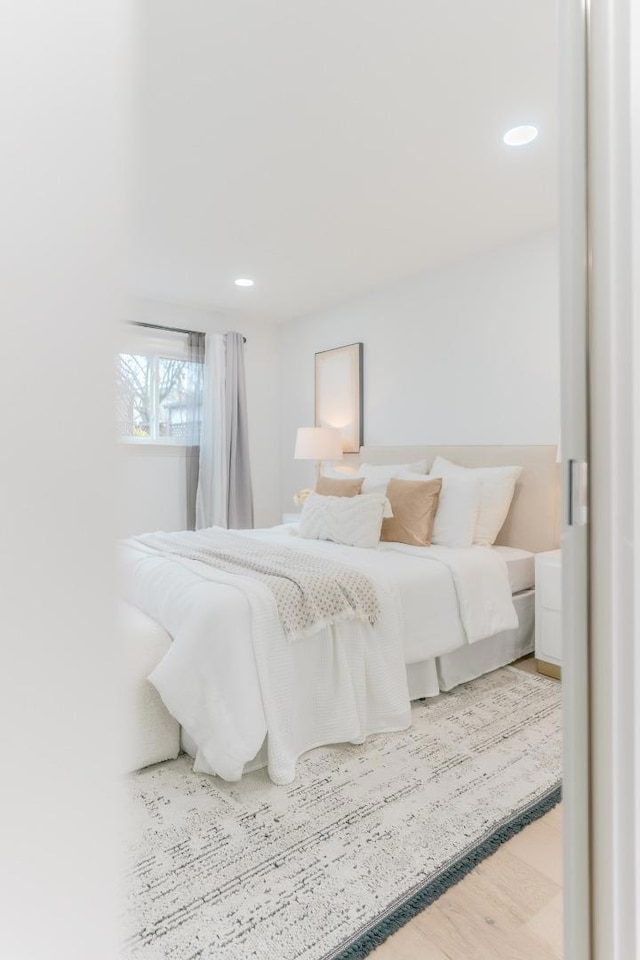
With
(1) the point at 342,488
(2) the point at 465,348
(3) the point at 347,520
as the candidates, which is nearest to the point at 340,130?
(2) the point at 465,348

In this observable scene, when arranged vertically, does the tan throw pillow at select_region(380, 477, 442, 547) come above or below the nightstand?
above

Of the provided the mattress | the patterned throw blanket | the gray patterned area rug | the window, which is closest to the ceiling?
the window

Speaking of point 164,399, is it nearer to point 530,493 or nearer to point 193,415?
point 193,415

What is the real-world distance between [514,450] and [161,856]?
2811 millimetres

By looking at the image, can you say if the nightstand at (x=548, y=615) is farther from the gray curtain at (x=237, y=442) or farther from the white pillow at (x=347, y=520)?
the gray curtain at (x=237, y=442)

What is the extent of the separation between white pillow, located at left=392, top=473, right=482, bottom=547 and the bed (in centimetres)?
27

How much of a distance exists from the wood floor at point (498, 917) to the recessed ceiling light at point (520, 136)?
8.68ft

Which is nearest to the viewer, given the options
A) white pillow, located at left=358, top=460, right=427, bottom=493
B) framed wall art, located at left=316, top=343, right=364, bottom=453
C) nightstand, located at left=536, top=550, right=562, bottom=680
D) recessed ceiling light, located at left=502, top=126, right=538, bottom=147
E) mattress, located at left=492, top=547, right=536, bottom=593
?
recessed ceiling light, located at left=502, top=126, right=538, bottom=147

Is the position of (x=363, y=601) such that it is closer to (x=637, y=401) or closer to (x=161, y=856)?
(x=161, y=856)

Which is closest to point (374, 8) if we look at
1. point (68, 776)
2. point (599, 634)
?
point (599, 634)

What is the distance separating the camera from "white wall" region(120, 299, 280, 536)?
4.72m

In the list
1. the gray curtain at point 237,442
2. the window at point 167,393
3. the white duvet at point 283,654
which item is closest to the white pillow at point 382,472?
the white duvet at point 283,654

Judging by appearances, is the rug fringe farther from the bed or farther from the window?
the window

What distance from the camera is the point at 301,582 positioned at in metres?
2.20
